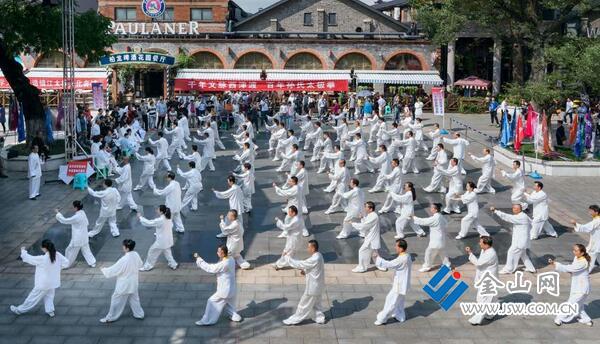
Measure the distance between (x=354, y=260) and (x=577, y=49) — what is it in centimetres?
1453

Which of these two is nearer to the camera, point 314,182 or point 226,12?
point 314,182

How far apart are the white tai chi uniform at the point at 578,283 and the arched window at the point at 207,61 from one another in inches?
1435

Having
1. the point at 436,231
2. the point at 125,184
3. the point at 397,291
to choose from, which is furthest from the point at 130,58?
the point at 397,291

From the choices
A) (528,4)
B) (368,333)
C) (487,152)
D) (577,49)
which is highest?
(528,4)

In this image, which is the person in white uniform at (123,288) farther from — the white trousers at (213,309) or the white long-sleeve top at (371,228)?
the white long-sleeve top at (371,228)

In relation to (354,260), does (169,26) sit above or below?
above

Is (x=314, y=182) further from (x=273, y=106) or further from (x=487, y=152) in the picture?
(x=273, y=106)

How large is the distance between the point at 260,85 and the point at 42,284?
1233 inches

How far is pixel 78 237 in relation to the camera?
13.5 m

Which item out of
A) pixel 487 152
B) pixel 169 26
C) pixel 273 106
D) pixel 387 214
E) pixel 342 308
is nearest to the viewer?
pixel 342 308

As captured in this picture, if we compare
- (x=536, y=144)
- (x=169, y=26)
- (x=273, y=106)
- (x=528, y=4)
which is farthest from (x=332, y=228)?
(x=169, y=26)

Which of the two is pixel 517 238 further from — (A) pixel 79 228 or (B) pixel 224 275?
(A) pixel 79 228

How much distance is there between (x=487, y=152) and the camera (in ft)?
65.5

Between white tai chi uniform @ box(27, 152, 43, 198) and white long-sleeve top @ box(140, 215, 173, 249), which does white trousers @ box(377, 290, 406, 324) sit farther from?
white tai chi uniform @ box(27, 152, 43, 198)
